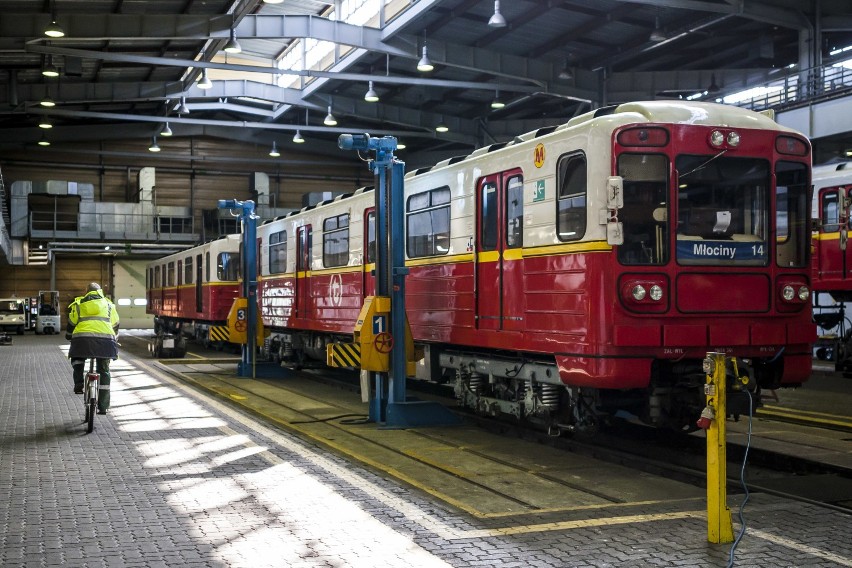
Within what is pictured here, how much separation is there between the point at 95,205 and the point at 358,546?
1658 inches

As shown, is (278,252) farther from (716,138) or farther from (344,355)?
(716,138)

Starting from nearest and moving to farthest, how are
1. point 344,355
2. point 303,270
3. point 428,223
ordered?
point 428,223
point 344,355
point 303,270

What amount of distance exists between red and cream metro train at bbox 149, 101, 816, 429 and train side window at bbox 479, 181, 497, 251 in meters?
0.03

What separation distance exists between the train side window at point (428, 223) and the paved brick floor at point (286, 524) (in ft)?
11.4

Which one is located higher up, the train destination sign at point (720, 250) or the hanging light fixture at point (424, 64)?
the hanging light fixture at point (424, 64)

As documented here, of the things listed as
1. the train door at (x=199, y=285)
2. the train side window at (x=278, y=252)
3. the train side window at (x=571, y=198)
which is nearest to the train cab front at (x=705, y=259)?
the train side window at (x=571, y=198)

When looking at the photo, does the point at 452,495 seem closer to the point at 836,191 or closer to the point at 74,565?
the point at 74,565

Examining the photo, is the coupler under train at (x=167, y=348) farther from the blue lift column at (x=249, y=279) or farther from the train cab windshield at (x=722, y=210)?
the train cab windshield at (x=722, y=210)

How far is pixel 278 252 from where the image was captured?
2078cm

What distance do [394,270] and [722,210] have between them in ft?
13.7

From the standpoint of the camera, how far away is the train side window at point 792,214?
30.7ft

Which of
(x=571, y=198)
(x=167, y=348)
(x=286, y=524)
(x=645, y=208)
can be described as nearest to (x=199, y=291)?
(x=167, y=348)

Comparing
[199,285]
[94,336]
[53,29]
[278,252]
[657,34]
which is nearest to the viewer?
[94,336]

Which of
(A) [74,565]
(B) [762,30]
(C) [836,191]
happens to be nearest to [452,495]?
(A) [74,565]
